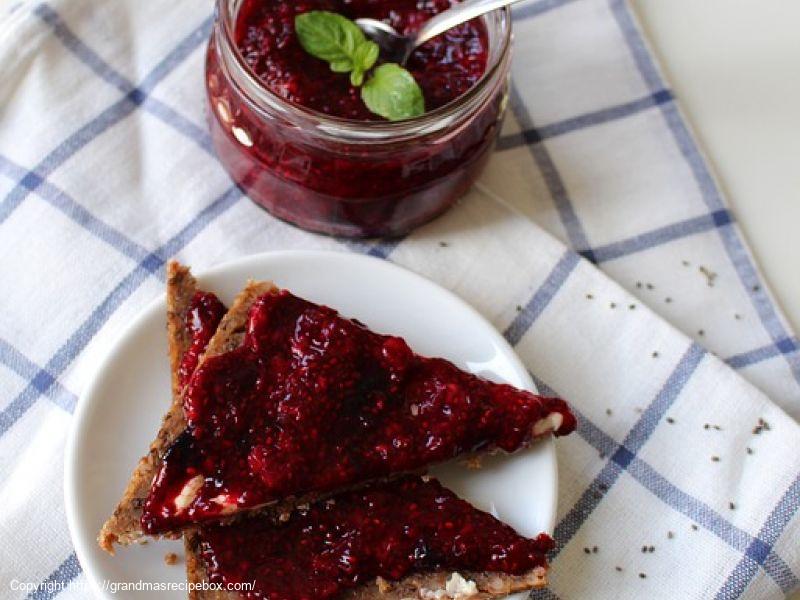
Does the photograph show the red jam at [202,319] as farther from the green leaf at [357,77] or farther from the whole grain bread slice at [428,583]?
the green leaf at [357,77]

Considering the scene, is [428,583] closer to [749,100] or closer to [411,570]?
[411,570]

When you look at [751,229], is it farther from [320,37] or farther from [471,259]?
[320,37]

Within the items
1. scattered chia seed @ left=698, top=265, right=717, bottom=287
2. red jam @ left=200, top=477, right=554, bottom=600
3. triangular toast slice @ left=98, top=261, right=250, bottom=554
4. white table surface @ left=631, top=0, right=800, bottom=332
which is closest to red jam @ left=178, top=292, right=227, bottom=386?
triangular toast slice @ left=98, top=261, right=250, bottom=554

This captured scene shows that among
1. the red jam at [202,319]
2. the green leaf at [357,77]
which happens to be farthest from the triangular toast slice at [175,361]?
the green leaf at [357,77]

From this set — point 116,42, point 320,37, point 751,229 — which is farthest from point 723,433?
point 116,42

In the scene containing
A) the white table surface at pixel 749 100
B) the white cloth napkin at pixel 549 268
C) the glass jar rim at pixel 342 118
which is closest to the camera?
the glass jar rim at pixel 342 118

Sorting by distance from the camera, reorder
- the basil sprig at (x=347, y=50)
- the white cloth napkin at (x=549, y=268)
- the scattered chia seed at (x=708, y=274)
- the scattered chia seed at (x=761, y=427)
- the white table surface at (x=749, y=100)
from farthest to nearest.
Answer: the white table surface at (x=749, y=100) → the scattered chia seed at (x=708, y=274) → the scattered chia seed at (x=761, y=427) → the white cloth napkin at (x=549, y=268) → the basil sprig at (x=347, y=50)

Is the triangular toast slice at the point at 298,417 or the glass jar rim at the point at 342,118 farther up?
the glass jar rim at the point at 342,118
